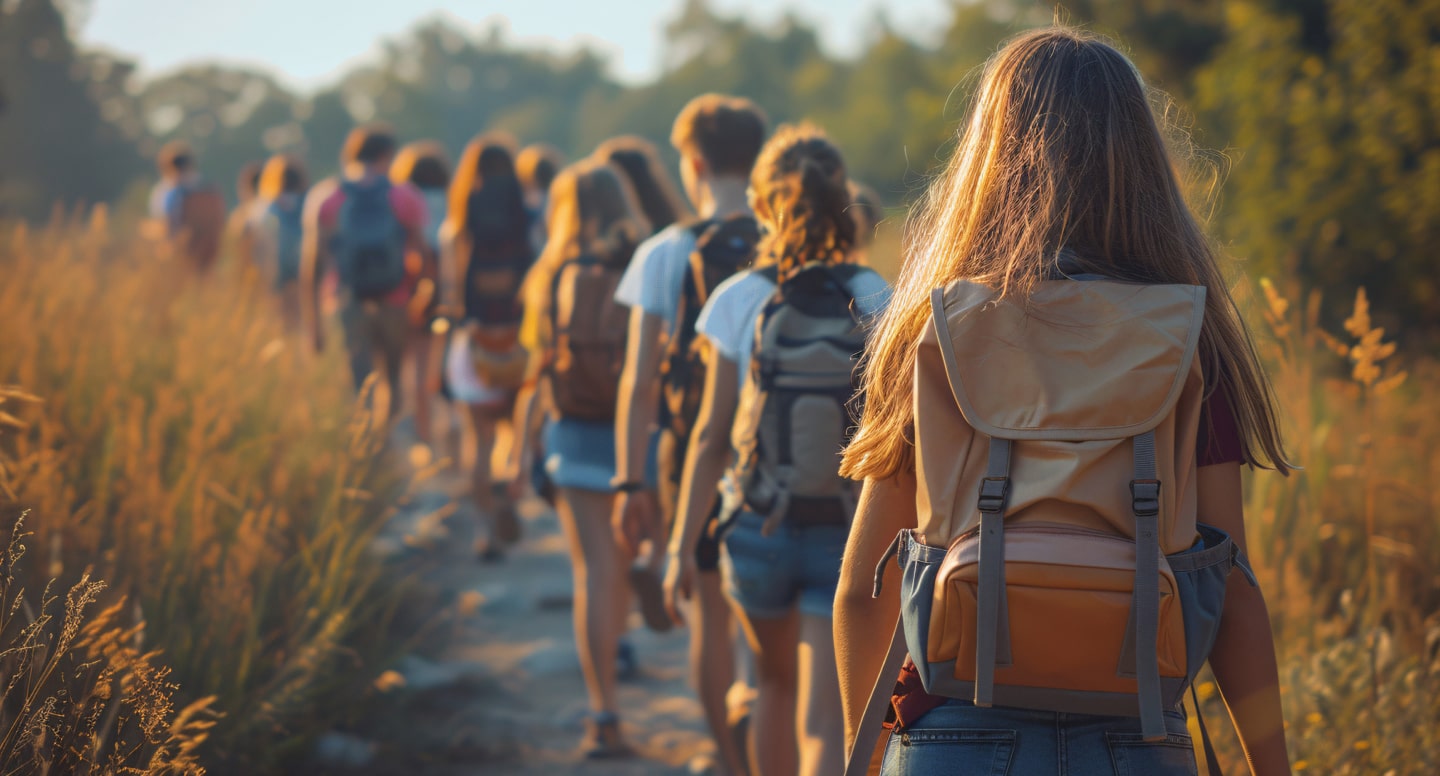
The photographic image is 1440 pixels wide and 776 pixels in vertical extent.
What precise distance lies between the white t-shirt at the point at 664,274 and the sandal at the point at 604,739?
61.2 inches

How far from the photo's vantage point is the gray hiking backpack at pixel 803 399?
289 cm

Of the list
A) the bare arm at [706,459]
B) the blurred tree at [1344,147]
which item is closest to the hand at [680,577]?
A: the bare arm at [706,459]

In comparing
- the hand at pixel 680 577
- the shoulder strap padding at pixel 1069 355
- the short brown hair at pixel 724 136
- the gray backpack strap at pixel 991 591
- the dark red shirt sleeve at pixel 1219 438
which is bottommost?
the hand at pixel 680 577

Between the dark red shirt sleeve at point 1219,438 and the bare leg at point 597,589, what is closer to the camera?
the dark red shirt sleeve at point 1219,438

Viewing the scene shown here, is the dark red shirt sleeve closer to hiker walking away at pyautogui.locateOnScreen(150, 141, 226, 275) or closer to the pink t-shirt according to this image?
the pink t-shirt

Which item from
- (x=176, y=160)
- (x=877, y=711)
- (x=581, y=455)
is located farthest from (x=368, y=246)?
(x=877, y=711)

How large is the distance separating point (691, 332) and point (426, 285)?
478 cm

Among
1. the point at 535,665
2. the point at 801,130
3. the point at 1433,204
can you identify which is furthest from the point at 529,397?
the point at 1433,204

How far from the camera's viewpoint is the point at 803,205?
3057 millimetres

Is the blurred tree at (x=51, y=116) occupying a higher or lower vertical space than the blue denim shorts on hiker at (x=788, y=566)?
higher

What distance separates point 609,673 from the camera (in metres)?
4.47

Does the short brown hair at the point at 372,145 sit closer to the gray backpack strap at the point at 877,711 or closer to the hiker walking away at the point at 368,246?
the hiker walking away at the point at 368,246

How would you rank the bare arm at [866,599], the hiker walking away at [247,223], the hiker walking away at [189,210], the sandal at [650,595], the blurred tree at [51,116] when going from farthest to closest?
the blurred tree at [51,116], the hiker walking away at [189,210], the hiker walking away at [247,223], the sandal at [650,595], the bare arm at [866,599]

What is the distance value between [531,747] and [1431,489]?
3374 millimetres
